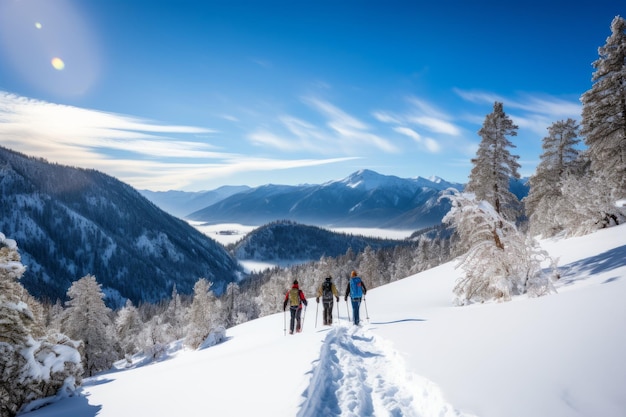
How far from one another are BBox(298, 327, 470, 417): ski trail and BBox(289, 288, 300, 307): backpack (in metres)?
5.97

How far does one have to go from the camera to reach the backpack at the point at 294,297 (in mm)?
15359

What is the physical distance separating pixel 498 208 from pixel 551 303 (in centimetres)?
1698

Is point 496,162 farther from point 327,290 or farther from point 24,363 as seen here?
point 24,363

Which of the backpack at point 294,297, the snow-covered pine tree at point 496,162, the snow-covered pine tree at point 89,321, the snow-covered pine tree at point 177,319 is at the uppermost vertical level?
the snow-covered pine tree at point 496,162

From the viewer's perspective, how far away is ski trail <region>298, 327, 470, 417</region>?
554cm

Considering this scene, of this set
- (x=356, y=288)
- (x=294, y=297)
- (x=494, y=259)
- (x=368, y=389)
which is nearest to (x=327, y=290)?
(x=356, y=288)

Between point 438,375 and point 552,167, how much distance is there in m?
31.4

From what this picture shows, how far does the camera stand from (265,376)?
7.55 m

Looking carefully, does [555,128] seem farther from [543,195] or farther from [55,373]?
[55,373]

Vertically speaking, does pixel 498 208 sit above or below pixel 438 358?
above

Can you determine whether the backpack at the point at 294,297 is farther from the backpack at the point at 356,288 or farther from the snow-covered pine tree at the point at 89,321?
the snow-covered pine tree at the point at 89,321

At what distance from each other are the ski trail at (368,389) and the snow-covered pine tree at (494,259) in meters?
8.15

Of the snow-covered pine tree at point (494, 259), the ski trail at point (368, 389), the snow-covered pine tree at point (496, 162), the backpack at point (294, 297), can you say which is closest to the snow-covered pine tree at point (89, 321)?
the backpack at point (294, 297)

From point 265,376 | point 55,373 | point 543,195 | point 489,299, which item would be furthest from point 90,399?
point 543,195
